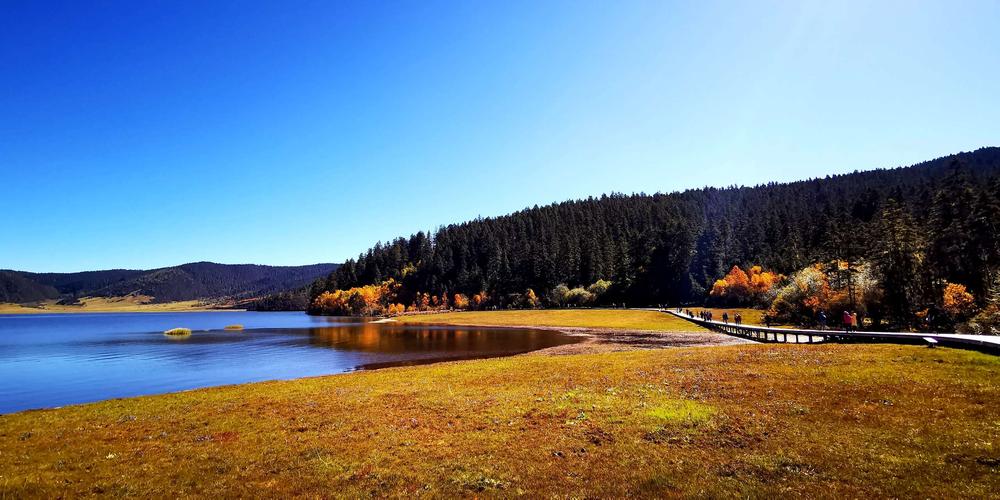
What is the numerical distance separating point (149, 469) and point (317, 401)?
10878 millimetres

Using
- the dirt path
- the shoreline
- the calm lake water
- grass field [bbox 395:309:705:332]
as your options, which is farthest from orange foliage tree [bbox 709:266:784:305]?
the calm lake water

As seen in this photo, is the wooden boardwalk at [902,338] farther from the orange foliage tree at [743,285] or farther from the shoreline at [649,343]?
the orange foliage tree at [743,285]

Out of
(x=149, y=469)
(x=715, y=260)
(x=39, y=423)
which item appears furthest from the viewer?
(x=715, y=260)

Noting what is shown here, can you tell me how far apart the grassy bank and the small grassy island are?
0.08m

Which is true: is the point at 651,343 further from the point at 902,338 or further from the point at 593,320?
the point at 593,320

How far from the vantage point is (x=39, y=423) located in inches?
854

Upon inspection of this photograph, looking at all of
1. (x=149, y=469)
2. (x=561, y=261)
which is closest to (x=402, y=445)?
(x=149, y=469)

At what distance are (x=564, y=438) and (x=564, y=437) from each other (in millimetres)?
119

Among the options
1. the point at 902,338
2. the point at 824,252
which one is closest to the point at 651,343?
the point at 902,338

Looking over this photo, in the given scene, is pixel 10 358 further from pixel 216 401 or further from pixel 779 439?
pixel 779 439

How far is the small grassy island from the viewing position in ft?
39.3

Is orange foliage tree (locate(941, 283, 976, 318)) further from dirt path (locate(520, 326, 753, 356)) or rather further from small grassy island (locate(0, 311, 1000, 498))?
small grassy island (locate(0, 311, 1000, 498))

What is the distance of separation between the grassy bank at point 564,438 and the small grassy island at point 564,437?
0.25 feet

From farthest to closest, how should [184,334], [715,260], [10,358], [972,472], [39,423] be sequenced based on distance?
[715,260] → [184,334] → [10,358] → [39,423] → [972,472]
